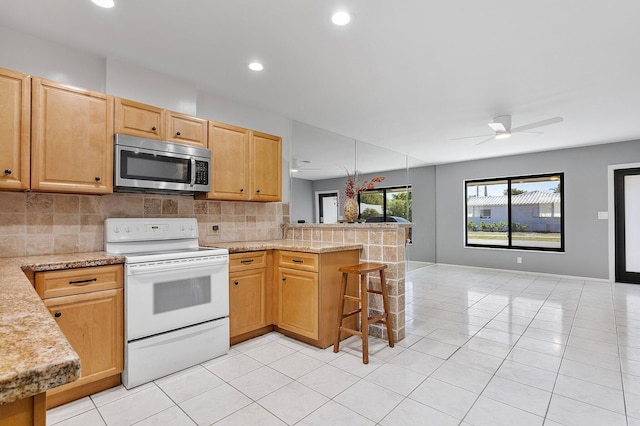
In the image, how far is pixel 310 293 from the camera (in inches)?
114

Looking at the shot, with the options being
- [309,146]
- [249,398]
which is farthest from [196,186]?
[309,146]

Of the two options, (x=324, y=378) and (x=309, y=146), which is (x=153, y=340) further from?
(x=309, y=146)

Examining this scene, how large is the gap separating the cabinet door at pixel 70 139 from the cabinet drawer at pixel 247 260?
1.11 m

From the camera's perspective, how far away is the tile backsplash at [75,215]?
7.68ft

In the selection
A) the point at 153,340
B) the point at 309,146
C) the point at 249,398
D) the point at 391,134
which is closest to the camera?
the point at 249,398

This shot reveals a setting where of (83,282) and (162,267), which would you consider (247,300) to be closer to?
(162,267)

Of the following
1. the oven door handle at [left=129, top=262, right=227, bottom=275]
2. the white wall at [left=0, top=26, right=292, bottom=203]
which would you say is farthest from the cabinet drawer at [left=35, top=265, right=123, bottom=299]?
the white wall at [left=0, top=26, right=292, bottom=203]

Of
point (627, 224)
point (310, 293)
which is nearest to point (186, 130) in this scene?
point (310, 293)

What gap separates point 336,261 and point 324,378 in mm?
984

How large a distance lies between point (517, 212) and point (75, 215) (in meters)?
7.19

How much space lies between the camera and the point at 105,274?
2.19m

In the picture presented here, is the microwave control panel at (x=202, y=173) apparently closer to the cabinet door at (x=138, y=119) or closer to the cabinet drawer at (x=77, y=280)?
the cabinet door at (x=138, y=119)

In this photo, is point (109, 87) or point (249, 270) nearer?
point (109, 87)

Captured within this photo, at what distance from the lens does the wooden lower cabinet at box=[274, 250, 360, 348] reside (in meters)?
2.86
